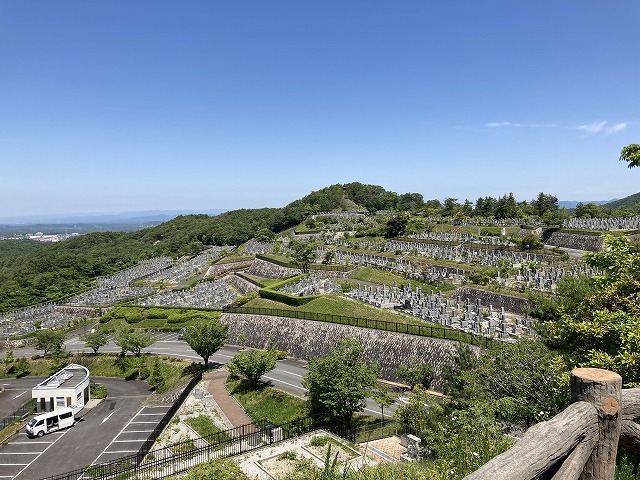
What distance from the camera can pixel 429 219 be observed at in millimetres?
71438

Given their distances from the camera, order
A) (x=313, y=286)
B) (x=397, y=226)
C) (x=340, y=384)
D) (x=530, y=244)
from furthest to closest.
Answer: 1. (x=397, y=226)
2. (x=530, y=244)
3. (x=313, y=286)
4. (x=340, y=384)

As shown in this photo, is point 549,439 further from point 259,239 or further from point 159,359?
point 259,239

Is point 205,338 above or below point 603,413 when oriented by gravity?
below

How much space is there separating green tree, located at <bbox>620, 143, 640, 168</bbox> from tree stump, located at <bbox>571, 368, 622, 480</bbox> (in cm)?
778

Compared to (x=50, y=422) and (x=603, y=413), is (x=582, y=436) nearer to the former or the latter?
(x=603, y=413)

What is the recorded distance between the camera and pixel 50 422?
2406 centimetres

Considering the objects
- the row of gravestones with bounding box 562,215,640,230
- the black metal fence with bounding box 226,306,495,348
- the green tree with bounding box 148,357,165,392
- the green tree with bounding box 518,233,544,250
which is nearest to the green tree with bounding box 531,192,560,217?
the row of gravestones with bounding box 562,215,640,230

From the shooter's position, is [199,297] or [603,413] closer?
[603,413]

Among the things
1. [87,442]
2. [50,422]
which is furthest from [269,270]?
[87,442]

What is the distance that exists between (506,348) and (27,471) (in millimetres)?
23900

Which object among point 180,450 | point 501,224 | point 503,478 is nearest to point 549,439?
point 503,478

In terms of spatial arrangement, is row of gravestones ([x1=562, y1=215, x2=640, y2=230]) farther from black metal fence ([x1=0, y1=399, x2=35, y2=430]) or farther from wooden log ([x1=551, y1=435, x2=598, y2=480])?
black metal fence ([x1=0, y1=399, x2=35, y2=430])

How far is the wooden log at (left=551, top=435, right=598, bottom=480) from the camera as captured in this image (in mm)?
3299

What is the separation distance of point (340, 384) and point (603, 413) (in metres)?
15.5
